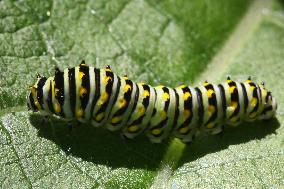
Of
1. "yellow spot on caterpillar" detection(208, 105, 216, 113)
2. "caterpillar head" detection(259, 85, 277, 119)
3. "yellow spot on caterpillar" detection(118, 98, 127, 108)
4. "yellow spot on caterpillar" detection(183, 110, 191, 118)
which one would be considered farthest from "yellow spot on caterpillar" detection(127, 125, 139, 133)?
"caterpillar head" detection(259, 85, 277, 119)

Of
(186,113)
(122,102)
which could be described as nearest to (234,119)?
(186,113)

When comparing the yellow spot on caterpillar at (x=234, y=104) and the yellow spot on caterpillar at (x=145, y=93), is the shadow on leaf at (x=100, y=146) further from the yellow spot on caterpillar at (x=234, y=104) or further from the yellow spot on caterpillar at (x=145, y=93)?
the yellow spot on caterpillar at (x=234, y=104)

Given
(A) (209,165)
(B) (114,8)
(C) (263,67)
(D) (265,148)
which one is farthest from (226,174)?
(B) (114,8)

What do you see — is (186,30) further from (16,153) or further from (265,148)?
(16,153)

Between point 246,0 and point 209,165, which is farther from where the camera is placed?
point 246,0

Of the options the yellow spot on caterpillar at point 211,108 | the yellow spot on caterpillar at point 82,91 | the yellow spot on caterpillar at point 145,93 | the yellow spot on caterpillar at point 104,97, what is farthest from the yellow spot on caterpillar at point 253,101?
the yellow spot on caterpillar at point 82,91

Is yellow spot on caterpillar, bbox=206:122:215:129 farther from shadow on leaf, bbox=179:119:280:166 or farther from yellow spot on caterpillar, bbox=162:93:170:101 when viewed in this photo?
yellow spot on caterpillar, bbox=162:93:170:101

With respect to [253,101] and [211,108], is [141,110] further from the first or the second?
[253,101]
